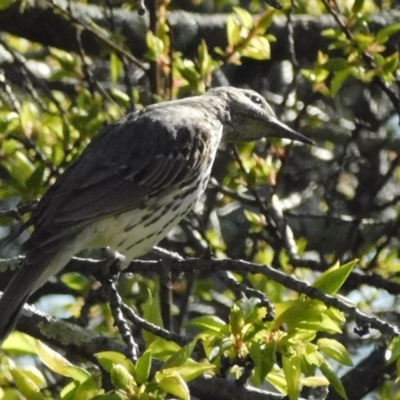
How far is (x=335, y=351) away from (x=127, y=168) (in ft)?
6.54

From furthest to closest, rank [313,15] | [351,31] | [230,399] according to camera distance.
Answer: [313,15] < [351,31] < [230,399]

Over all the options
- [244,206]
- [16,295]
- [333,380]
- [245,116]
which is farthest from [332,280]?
[244,206]

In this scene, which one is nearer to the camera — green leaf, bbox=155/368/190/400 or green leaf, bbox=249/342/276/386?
green leaf, bbox=155/368/190/400

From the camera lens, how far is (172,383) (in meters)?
2.86

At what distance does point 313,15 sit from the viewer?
6.43m

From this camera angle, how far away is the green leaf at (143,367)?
2.95 meters

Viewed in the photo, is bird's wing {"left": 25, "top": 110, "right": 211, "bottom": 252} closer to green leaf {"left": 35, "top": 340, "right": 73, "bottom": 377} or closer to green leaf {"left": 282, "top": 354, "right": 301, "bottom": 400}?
green leaf {"left": 35, "top": 340, "right": 73, "bottom": 377}

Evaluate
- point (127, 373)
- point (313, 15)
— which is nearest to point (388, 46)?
point (313, 15)

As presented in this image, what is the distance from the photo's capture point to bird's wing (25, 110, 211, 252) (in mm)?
4660

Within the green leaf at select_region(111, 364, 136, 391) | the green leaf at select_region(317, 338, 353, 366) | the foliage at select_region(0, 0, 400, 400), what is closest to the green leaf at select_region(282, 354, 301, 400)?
the foliage at select_region(0, 0, 400, 400)

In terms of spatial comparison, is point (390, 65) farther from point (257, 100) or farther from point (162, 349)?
point (162, 349)

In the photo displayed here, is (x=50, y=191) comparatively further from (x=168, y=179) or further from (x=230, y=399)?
(x=230, y=399)

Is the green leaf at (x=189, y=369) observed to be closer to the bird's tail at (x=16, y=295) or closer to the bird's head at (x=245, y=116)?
the bird's tail at (x=16, y=295)

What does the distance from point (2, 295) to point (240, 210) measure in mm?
3062
